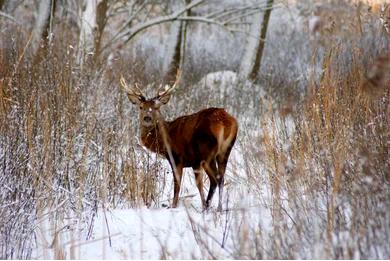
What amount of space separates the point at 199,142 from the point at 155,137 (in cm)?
70

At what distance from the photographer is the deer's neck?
7.07 meters

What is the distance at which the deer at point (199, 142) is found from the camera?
21.7 ft

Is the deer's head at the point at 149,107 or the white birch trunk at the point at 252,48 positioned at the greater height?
the white birch trunk at the point at 252,48

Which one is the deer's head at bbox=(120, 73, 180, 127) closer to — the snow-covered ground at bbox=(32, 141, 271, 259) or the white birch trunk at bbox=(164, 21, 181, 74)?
the snow-covered ground at bbox=(32, 141, 271, 259)

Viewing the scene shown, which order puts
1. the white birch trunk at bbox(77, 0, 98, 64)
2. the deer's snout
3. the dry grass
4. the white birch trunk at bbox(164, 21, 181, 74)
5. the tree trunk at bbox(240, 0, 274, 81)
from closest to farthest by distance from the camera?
the dry grass → the deer's snout → the white birch trunk at bbox(77, 0, 98, 64) → the white birch trunk at bbox(164, 21, 181, 74) → the tree trunk at bbox(240, 0, 274, 81)

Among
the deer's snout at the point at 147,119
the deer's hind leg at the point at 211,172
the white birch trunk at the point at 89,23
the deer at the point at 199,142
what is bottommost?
the deer's hind leg at the point at 211,172

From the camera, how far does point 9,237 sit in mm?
4953

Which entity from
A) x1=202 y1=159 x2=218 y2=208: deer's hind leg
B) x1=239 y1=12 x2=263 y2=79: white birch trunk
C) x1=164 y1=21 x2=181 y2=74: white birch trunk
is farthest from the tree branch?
x1=202 y1=159 x2=218 y2=208: deer's hind leg

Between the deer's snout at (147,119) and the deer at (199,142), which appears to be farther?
the deer's snout at (147,119)

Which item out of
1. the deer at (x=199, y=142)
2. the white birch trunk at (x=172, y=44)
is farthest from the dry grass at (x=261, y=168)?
the white birch trunk at (x=172, y=44)

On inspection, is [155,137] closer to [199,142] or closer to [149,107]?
[149,107]

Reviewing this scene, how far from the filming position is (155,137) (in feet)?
23.9

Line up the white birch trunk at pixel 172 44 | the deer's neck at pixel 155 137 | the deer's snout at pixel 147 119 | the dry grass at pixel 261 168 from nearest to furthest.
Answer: the dry grass at pixel 261 168
the deer's neck at pixel 155 137
the deer's snout at pixel 147 119
the white birch trunk at pixel 172 44

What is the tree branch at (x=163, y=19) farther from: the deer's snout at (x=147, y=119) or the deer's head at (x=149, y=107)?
the deer's snout at (x=147, y=119)
